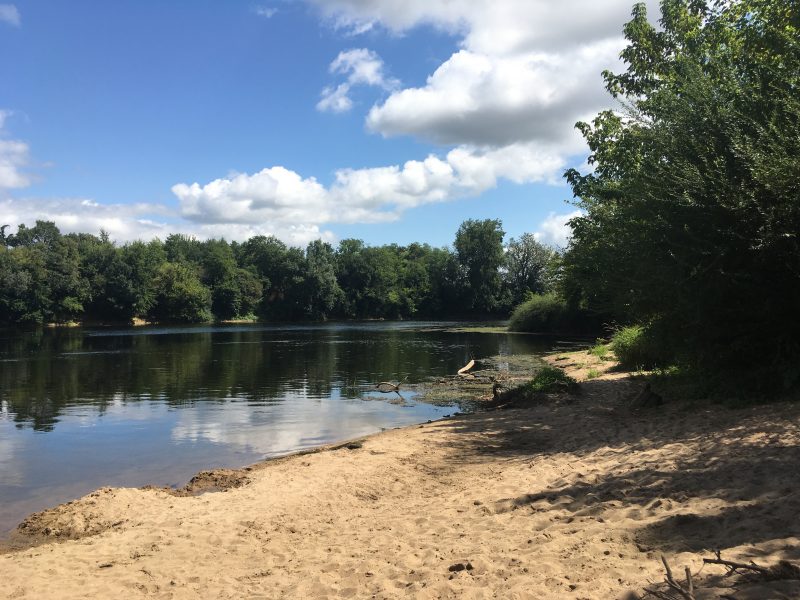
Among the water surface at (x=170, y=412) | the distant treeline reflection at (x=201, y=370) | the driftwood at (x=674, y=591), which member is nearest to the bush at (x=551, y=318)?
the distant treeline reflection at (x=201, y=370)

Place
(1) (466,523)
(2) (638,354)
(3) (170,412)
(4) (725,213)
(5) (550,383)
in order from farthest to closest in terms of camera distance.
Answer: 1. (2) (638,354)
2. (3) (170,412)
3. (5) (550,383)
4. (4) (725,213)
5. (1) (466,523)

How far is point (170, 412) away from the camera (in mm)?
18844

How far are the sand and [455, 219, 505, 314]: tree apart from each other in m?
93.8

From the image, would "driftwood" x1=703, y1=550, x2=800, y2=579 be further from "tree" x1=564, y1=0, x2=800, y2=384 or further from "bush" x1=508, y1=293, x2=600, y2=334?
"bush" x1=508, y1=293, x2=600, y2=334

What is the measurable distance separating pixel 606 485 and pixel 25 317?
91.6 meters

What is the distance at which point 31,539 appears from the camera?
27.8ft

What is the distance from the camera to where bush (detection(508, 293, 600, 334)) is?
55750mm

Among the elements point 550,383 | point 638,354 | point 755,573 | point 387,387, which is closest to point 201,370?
point 387,387

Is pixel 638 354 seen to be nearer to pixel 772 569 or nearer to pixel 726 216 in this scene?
pixel 726 216

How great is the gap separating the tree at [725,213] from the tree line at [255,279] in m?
74.7

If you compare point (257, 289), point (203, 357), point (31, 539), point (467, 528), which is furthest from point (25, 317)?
point (467, 528)

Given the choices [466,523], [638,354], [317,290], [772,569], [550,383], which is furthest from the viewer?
[317,290]

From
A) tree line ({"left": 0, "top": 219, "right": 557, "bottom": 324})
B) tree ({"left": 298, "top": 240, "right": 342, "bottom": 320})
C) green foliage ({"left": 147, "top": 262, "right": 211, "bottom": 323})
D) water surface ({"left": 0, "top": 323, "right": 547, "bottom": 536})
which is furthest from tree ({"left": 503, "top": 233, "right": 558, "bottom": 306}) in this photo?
water surface ({"left": 0, "top": 323, "right": 547, "bottom": 536})

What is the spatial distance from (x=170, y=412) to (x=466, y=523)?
14502mm
